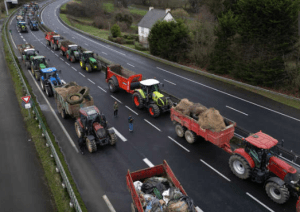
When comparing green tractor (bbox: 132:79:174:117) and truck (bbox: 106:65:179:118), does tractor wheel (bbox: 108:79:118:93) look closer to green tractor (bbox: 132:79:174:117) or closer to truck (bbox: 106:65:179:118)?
truck (bbox: 106:65:179:118)

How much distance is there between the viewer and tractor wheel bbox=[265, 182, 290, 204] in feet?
34.6

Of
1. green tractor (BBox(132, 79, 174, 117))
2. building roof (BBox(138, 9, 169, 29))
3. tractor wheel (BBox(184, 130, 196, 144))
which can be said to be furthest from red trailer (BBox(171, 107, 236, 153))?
building roof (BBox(138, 9, 169, 29))

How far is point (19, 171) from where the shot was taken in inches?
520

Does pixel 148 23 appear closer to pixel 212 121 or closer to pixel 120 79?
pixel 120 79

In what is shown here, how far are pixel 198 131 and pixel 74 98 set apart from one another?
918 cm

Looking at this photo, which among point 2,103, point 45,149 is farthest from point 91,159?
point 2,103

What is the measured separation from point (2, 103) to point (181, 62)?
74.4 feet

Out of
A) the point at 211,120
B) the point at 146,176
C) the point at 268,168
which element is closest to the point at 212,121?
the point at 211,120

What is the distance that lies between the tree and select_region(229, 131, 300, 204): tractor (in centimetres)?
2400

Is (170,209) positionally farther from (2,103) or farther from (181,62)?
(181,62)

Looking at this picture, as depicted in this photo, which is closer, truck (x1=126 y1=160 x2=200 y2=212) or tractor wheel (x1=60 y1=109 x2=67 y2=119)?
truck (x1=126 y1=160 x2=200 y2=212)

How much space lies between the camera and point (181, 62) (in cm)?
3450

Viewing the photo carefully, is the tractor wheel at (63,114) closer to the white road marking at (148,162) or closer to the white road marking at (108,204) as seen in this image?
the white road marking at (148,162)

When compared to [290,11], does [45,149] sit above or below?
below
